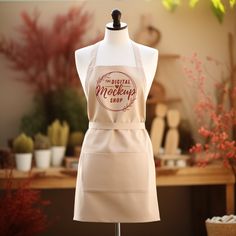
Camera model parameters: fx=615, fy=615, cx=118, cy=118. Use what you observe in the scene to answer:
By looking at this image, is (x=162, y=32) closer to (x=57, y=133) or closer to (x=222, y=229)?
(x=57, y=133)

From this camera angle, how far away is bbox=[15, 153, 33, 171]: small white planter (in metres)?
4.16

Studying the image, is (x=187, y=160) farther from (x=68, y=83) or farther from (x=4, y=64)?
(x=4, y=64)

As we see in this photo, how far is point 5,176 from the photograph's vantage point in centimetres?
409

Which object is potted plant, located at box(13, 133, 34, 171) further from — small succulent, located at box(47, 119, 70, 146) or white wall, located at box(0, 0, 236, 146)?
white wall, located at box(0, 0, 236, 146)

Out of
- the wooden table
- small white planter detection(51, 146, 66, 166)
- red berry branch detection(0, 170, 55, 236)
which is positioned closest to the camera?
red berry branch detection(0, 170, 55, 236)

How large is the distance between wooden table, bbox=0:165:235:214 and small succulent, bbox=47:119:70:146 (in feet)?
0.95

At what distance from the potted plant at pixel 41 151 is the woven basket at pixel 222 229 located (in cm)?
122

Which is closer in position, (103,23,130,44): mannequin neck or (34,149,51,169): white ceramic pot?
(103,23,130,44): mannequin neck

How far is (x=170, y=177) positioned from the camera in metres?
4.15

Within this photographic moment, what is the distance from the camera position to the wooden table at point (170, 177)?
411 cm

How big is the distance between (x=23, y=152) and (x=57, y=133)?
354 millimetres

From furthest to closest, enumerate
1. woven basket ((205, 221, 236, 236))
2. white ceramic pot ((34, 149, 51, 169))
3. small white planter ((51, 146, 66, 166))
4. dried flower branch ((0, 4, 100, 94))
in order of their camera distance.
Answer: dried flower branch ((0, 4, 100, 94)) < small white planter ((51, 146, 66, 166)) < white ceramic pot ((34, 149, 51, 169)) < woven basket ((205, 221, 236, 236))

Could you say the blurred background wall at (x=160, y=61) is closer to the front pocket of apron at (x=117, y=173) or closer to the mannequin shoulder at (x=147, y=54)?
the mannequin shoulder at (x=147, y=54)

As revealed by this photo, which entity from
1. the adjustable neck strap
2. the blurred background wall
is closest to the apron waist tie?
the adjustable neck strap
